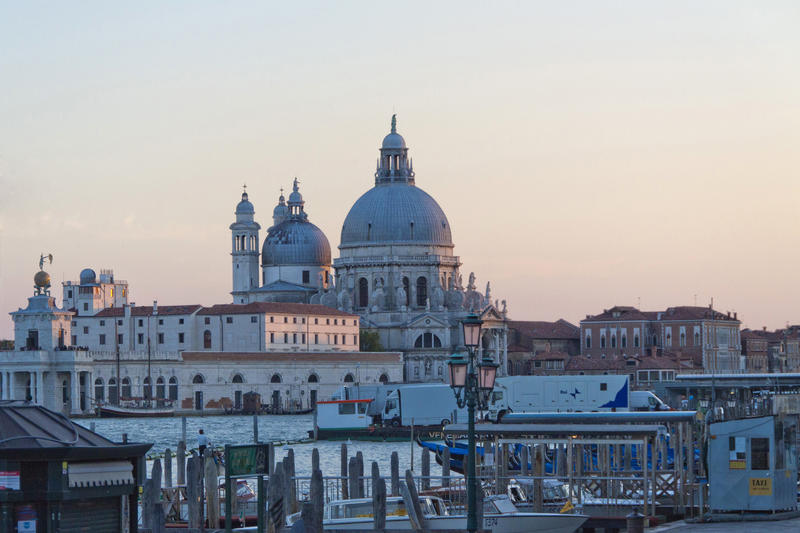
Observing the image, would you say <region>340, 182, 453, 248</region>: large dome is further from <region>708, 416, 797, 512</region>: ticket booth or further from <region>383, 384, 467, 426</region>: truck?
<region>708, 416, 797, 512</region>: ticket booth

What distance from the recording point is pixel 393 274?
12688 cm

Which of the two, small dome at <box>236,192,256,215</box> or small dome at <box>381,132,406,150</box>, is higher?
small dome at <box>381,132,406,150</box>

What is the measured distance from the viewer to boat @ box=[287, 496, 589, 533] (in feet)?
71.5

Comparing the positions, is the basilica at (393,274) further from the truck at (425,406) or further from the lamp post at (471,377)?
the lamp post at (471,377)

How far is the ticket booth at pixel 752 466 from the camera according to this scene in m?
24.5

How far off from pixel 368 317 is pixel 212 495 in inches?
3940

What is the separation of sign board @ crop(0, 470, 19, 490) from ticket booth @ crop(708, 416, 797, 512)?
14.8 meters

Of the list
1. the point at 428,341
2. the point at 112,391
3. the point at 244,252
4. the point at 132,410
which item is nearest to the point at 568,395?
the point at 132,410

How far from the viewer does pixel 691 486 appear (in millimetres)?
25703

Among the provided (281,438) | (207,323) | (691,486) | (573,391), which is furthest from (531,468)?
(207,323)

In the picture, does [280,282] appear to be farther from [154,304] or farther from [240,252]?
[154,304]

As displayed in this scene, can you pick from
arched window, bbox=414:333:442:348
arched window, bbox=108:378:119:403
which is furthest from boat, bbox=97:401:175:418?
arched window, bbox=414:333:442:348

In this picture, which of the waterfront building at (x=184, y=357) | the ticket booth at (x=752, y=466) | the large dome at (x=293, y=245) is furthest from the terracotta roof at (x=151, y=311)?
the ticket booth at (x=752, y=466)

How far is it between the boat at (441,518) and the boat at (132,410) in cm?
7167
